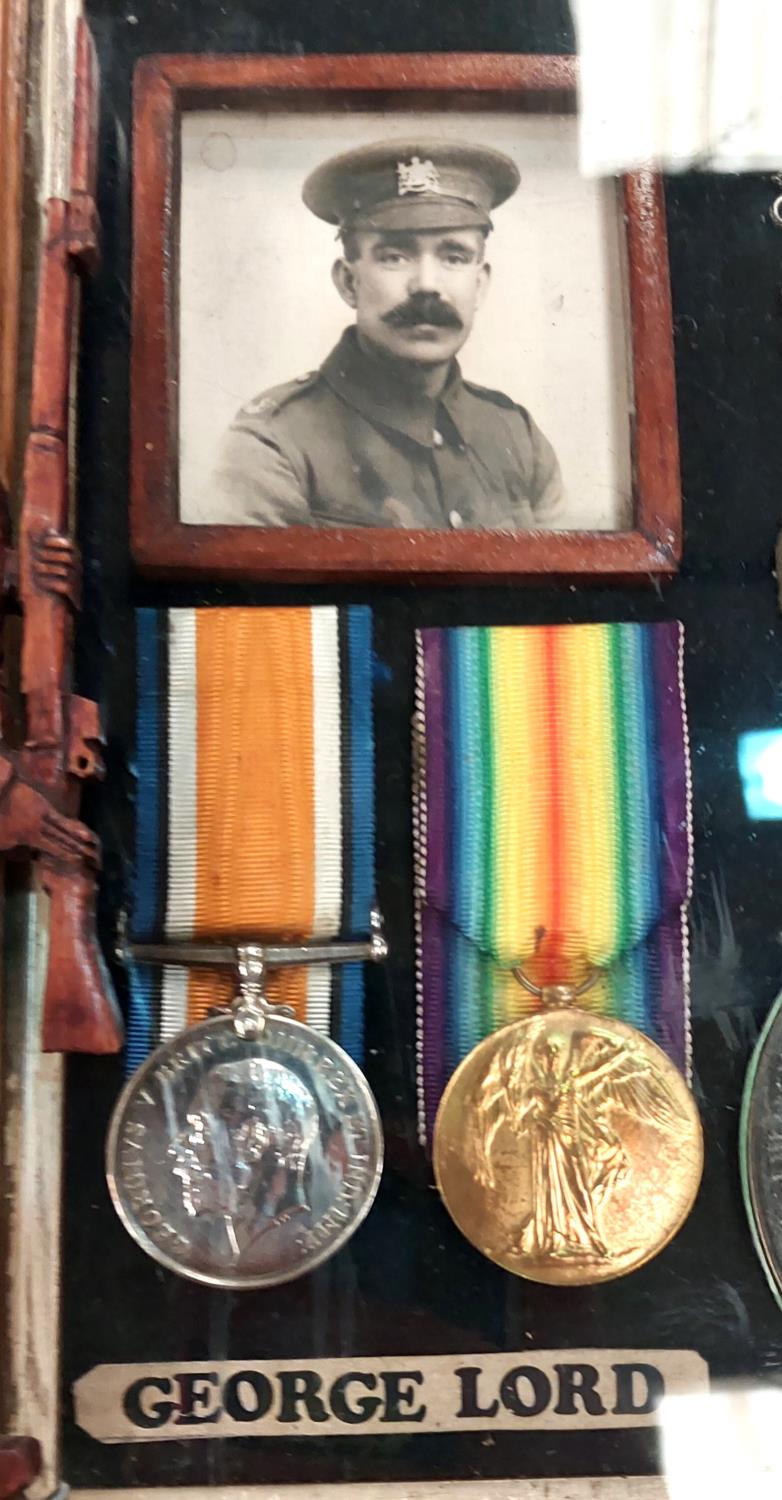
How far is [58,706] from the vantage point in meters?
0.99

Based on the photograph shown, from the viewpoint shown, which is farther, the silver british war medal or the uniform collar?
the uniform collar

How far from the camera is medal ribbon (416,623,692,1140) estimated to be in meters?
1.07

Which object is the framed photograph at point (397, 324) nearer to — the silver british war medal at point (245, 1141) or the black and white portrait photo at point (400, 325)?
the black and white portrait photo at point (400, 325)

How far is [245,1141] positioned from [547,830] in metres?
0.34

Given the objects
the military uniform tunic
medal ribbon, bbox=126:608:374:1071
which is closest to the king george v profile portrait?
the military uniform tunic

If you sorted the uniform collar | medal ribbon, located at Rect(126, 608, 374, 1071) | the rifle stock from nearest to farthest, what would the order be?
1. the rifle stock
2. medal ribbon, located at Rect(126, 608, 374, 1071)
3. the uniform collar

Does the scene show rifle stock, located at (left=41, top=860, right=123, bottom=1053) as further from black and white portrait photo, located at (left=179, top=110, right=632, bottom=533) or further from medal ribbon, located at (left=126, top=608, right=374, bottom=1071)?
black and white portrait photo, located at (left=179, top=110, right=632, bottom=533)

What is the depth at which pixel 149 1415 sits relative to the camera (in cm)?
101

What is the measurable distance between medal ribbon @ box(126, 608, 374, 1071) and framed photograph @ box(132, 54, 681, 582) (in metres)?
0.07

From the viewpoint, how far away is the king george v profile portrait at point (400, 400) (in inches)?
44.6

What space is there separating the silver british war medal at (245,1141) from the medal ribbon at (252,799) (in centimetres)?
2

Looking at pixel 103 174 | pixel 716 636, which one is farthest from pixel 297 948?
pixel 103 174

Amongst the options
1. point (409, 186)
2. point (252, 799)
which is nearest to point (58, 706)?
point (252, 799)

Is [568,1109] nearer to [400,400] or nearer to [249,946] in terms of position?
[249,946]
